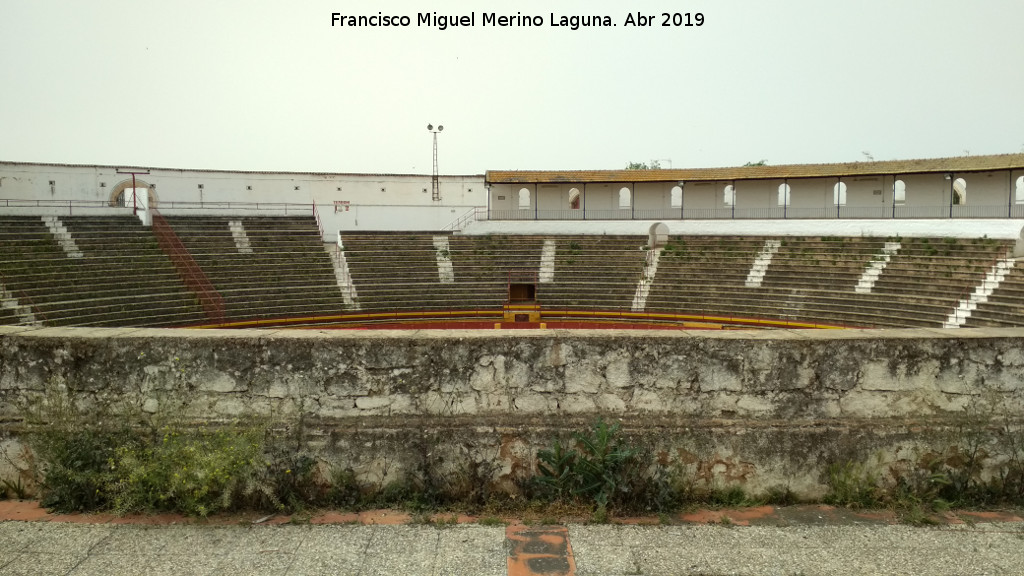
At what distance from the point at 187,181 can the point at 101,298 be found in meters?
13.5

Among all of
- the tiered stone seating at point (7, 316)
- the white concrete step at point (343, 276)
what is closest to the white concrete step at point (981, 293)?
the white concrete step at point (343, 276)

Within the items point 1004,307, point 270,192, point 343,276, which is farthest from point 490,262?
point 1004,307

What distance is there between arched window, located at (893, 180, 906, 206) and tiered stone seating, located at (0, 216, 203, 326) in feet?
95.8

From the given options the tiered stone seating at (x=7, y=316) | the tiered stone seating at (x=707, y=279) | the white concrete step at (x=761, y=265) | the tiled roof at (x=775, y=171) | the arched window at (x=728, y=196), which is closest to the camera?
the tiered stone seating at (x=7, y=316)

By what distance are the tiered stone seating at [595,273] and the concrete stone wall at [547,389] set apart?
1808 cm

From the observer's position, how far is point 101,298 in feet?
62.0

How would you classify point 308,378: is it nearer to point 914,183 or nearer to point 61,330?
point 61,330

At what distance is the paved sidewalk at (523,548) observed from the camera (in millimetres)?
3436

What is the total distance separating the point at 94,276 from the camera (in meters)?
20.2

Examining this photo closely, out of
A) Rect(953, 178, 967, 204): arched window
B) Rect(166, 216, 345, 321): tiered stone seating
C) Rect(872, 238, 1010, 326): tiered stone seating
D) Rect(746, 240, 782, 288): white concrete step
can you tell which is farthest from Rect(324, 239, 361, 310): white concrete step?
Rect(953, 178, 967, 204): arched window

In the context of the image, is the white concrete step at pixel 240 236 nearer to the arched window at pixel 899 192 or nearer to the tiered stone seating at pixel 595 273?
the tiered stone seating at pixel 595 273

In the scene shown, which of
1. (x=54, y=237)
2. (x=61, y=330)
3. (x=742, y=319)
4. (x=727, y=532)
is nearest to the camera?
(x=727, y=532)

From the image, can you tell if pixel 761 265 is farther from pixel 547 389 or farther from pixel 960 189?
pixel 547 389

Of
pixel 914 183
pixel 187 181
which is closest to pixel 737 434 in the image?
pixel 914 183
